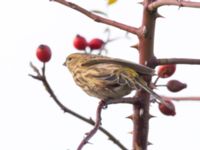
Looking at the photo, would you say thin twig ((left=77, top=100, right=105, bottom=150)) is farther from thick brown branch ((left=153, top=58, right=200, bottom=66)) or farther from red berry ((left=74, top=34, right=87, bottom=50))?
Answer: red berry ((left=74, top=34, right=87, bottom=50))

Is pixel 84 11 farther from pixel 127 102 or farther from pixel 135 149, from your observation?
pixel 135 149

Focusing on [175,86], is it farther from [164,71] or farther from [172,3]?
[172,3]

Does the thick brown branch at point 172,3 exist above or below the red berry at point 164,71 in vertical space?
above

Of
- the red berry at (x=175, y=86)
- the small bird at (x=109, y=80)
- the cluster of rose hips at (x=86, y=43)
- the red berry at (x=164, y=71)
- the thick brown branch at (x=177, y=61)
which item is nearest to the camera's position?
the thick brown branch at (x=177, y=61)

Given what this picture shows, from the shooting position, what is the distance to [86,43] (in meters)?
4.33

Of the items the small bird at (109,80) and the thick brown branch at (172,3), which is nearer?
the thick brown branch at (172,3)

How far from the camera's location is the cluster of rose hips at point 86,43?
4188 millimetres

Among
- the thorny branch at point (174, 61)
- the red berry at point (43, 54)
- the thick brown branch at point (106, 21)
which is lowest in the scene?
the red berry at point (43, 54)

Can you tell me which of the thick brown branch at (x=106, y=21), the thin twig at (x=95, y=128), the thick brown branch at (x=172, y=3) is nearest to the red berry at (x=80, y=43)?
the thick brown branch at (x=106, y=21)

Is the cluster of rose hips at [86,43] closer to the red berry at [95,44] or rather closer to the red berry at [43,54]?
the red berry at [95,44]

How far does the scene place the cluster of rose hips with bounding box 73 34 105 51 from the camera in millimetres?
4188

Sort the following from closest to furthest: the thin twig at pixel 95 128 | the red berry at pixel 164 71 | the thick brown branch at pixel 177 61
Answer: the thin twig at pixel 95 128 → the thick brown branch at pixel 177 61 → the red berry at pixel 164 71

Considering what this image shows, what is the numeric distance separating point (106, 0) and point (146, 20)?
0.99 m

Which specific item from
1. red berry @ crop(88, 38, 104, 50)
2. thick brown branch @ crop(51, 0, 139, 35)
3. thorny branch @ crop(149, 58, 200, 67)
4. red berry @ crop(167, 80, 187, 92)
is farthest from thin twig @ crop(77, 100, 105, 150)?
red berry @ crop(88, 38, 104, 50)
